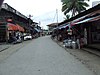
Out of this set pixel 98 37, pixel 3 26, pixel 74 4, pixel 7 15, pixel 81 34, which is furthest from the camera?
pixel 74 4

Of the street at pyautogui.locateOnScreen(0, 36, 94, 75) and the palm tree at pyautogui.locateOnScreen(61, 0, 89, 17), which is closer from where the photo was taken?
the street at pyautogui.locateOnScreen(0, 36, 94, 75)

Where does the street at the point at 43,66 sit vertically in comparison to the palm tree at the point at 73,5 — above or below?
below

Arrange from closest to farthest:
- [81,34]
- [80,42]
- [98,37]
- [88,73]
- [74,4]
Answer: [88,73] < [80,42] < [98,37] < [81,34] < [74,4]

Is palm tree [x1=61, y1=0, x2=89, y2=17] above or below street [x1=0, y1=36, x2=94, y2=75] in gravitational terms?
above

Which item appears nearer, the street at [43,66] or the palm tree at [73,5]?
the street at [43,66]

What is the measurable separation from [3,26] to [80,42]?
20.7m

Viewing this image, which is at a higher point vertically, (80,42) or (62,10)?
(62,10)

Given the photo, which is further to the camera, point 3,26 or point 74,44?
point 3,26

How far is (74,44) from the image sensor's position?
80.4 feet

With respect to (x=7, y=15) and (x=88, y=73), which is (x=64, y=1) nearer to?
(x=7, y=15)

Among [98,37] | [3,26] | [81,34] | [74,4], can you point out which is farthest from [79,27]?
[74,4]

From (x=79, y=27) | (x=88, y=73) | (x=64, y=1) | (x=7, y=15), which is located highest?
(x=64, y=1)

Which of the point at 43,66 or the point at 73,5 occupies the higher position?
the point at 73,5

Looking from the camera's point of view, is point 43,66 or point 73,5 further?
point 73,5
